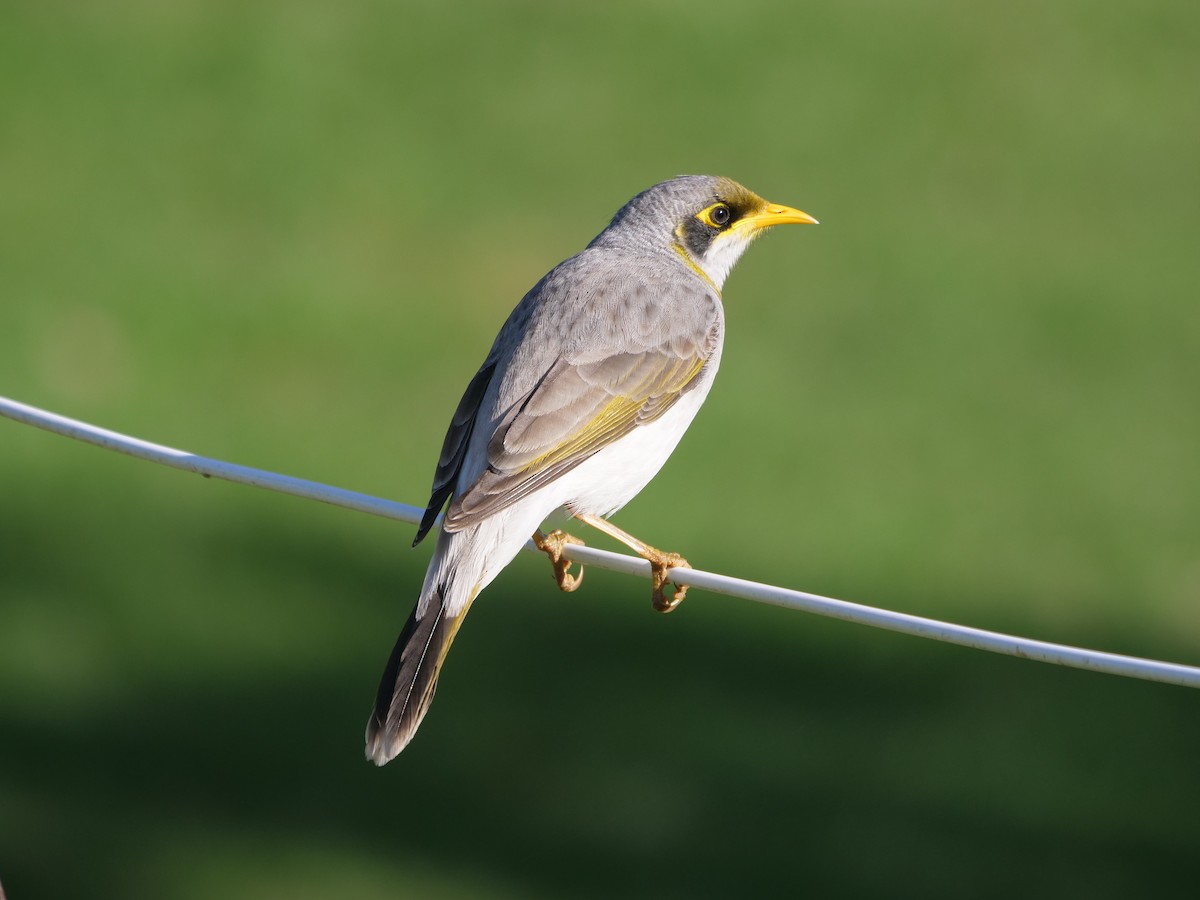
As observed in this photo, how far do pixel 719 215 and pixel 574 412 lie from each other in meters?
1.83

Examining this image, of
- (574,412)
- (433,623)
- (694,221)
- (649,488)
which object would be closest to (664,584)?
(574,412)

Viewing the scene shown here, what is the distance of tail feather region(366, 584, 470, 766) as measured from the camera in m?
5.56

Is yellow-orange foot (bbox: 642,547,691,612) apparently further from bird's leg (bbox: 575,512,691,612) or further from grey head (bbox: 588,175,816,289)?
grey head (bbox: 588,175,816,289)

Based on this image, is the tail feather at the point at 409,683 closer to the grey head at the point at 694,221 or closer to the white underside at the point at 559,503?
the white underside at the point at 559,503

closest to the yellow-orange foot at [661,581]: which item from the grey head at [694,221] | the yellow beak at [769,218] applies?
the grey head at [694,221]

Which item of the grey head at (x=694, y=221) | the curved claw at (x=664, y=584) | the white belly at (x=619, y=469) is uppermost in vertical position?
A: the grey head at (x=694, y=221)

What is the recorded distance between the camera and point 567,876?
855 cm

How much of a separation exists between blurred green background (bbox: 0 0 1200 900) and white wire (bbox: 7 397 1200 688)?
3379 millimetres

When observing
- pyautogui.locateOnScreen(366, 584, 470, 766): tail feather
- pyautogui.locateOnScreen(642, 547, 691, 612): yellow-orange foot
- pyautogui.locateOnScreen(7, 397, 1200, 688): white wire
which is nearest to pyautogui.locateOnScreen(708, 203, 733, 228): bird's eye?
pyautogui.locateOnScreen(642, 547, 691, 612): yellow-orange foot

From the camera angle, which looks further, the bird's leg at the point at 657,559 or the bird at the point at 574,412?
the bird's leg at the point at 657,559

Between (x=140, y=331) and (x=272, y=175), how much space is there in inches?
97.6

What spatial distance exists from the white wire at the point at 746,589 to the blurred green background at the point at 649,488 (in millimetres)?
3379

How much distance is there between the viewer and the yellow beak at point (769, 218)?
25.8 ft

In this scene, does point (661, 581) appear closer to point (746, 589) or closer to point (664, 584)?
point (664, 584)
